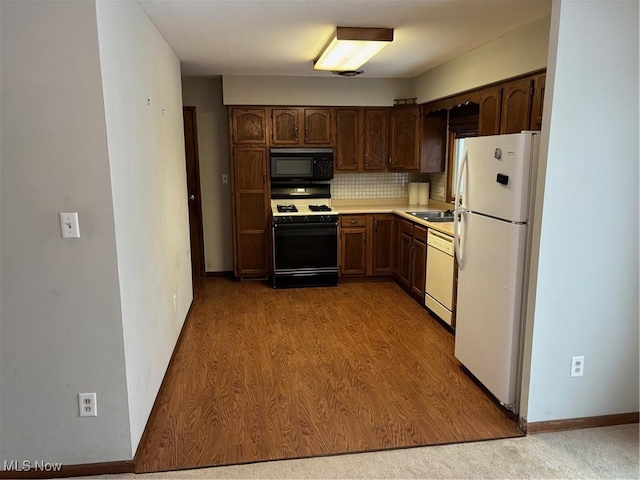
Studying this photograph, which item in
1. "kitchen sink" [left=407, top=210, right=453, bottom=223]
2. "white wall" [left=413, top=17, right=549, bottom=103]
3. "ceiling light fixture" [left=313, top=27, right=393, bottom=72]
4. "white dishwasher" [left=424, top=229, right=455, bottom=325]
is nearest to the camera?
"white wall" [left=413, top=17, right=549, bottom=103]

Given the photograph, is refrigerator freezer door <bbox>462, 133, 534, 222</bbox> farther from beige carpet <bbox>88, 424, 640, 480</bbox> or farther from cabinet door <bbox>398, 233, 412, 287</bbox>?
cabinet door <bbox>398, 233, 412, 287</bbox>

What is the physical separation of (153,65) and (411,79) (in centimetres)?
327

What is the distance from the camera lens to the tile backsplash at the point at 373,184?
584cm

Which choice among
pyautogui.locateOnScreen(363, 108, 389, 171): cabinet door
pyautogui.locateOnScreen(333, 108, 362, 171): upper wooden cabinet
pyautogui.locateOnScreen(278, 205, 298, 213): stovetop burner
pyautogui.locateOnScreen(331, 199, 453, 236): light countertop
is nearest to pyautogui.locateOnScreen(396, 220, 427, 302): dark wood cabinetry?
pyautogui.locateOnScreen(331, 199, 453, 236): light countertop

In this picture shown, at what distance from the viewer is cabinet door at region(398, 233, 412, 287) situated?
4.97m

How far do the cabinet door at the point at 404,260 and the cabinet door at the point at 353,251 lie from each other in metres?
0.43

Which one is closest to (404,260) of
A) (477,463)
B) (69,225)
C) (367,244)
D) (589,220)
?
(367,244)

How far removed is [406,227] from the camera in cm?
501

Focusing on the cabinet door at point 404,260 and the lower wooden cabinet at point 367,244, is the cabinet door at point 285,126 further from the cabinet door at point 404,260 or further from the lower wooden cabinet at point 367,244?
the cabinet door at point 404,260

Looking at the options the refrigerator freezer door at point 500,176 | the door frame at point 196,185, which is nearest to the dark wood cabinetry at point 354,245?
the door frame at point 196,185

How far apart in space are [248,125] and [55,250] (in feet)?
11.4

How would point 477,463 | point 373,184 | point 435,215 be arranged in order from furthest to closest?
1. point 373,184
2. point 435,215
3. point 477,463

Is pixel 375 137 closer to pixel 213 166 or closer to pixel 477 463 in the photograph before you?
pixel 213 166

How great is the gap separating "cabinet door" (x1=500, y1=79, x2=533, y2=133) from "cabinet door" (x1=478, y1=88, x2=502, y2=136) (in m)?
0.06
